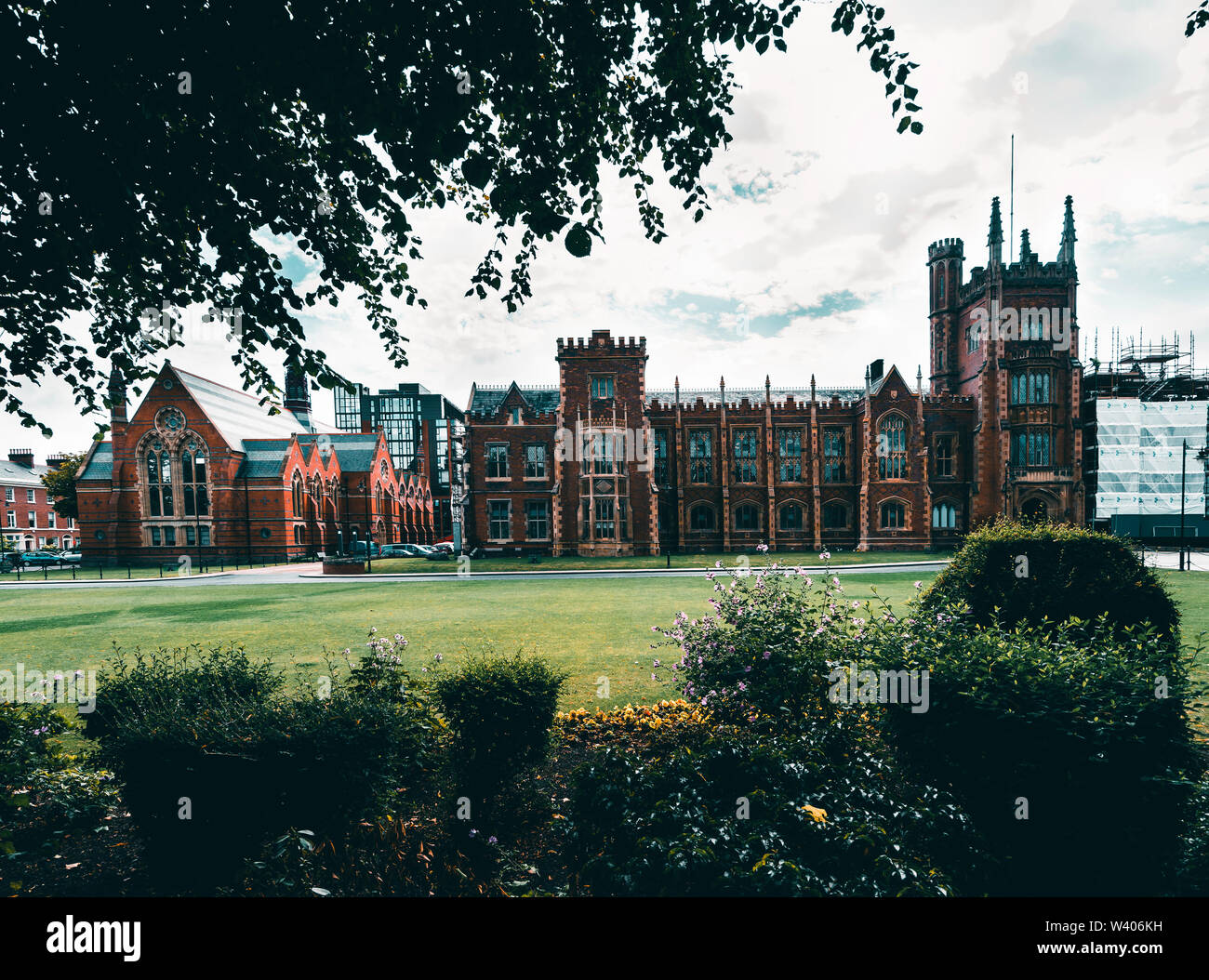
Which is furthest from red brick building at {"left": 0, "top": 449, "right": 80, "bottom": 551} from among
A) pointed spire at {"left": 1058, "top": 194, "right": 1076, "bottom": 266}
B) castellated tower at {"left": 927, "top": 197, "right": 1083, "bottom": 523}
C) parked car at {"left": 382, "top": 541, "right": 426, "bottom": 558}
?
pointed spire at {"left": 1058, "top": 194, "right": 1076, "bottom": 266}

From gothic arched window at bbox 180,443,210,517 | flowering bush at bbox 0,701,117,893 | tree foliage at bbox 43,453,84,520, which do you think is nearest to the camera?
flowering bush at bbox 0,701,117,893

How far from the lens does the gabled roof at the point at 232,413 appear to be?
4256 cm

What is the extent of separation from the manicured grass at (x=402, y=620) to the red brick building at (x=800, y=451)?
530 inches

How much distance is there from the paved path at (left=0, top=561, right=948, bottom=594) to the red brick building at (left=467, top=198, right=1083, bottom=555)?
8247 mm

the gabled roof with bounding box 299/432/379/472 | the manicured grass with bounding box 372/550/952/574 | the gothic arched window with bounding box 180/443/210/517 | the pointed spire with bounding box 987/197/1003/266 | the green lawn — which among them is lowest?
the manicured grass with bounding box 372/550/952/574

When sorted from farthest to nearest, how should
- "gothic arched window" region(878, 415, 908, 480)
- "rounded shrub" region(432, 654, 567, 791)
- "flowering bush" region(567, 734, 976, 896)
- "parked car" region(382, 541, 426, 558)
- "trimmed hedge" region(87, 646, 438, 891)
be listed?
"parked car" region(382, 541, 426, 558) < "gothic arched window" region(878, 415, 908, 480) < "rounded shrub" region(432, 654, 567, 791) < "trimmed hedge" region(87, 646, 438, 891) < "flowering bush" region(567, 734, 976, 896)

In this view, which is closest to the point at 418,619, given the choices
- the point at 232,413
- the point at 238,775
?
the point at 238,775

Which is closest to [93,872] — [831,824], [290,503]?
[831,824]

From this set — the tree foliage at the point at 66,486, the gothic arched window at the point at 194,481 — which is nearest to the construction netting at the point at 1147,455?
the gothic arched window at the point at 194,481

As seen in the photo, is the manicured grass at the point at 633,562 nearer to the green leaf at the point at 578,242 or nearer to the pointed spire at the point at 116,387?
the pointed spire at the point at 116,387

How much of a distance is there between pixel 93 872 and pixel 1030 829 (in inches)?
283

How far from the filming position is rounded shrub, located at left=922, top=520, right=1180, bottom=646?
5969 mm

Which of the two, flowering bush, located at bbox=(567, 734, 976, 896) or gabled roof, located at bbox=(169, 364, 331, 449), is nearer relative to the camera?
flowering bush, located at bbox=(567, 734, 976, 896)

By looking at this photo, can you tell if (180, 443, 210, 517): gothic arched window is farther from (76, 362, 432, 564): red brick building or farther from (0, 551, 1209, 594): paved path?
(0, 551, 1209, 594): paved path
